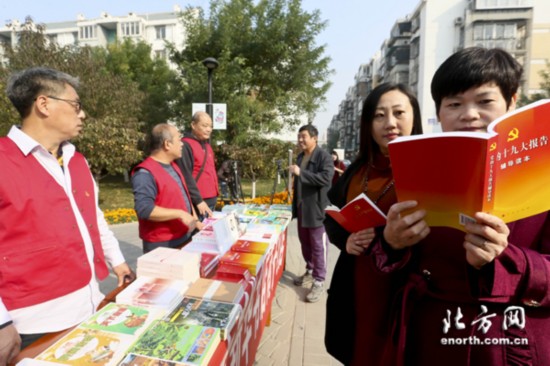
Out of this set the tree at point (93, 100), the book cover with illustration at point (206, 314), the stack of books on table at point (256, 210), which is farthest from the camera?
the tree at point (93, 100)

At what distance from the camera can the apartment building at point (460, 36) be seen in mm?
32500

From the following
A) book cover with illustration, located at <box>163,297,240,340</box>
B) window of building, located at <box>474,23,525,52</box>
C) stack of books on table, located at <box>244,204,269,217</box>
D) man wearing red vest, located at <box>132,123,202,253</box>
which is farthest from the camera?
window of building, located at <box>474,23,525,52</box>

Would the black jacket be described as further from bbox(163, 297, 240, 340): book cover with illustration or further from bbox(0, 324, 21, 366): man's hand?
bbox(0, 324, 21, 366): man's hand

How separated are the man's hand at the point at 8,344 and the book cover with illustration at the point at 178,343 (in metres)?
0.51

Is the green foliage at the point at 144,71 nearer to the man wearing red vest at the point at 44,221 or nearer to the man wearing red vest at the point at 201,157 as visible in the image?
the man wearing red vest at the point at 201,157

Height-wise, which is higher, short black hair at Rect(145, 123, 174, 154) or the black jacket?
short black hair at Rect(145, 123, 174, 154)

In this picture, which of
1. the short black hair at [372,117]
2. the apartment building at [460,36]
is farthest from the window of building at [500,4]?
the short black hair at [372,117]

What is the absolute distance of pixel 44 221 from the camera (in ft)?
4.71

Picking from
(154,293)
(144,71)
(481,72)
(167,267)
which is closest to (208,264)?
(167,267)

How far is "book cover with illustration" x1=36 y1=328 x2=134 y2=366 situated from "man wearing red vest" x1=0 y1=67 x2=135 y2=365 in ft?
0.94

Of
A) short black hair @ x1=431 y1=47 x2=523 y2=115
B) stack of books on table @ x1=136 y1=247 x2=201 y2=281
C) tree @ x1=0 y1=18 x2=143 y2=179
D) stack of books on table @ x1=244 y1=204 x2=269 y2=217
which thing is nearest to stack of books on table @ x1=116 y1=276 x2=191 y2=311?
stack of books on table @ x1=136 y1=247 x2=201 y2=281

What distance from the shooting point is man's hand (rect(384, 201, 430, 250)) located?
862 mm

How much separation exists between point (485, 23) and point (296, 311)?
1618 inches

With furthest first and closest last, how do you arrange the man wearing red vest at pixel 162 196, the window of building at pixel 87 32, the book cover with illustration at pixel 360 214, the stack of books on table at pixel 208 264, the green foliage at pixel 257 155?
the window of building at pixel 87 32, the green foliage at pixel 257 155, the man wearing red vest at pixel 162 196, the stack of books on table at pixel 208 264, the book cover with illustration at pixel 360 214
